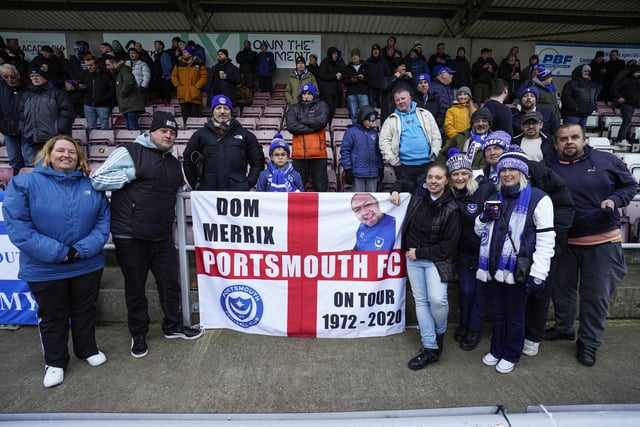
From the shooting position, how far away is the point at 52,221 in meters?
2.87

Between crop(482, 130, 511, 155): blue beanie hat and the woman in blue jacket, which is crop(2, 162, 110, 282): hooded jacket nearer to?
the woman in blue jacket

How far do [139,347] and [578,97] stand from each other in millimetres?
7946

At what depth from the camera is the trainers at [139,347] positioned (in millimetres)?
3322

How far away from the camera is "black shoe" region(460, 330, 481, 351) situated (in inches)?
135

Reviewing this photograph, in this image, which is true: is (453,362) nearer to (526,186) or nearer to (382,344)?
(382,344)

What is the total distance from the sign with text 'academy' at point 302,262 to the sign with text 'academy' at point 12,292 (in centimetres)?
176

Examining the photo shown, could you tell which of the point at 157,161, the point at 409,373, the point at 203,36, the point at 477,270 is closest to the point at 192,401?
the point at 409,373

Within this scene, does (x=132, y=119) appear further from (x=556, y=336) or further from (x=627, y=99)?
(x=627, y=99)

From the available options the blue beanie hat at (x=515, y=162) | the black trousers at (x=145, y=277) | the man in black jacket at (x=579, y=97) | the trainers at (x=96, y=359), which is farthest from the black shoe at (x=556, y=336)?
the man in black jacket at (x=579, y=97)

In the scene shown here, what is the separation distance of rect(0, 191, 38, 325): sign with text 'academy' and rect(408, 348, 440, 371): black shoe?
3.67m

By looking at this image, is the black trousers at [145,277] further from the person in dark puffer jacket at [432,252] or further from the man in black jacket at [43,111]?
the man in black jacket at [43,111]

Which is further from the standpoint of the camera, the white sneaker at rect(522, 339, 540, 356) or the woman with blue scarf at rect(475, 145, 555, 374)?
the white sneaker at rect(522, 339, 540, 356)

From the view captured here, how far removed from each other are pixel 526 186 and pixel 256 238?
2.30 metres

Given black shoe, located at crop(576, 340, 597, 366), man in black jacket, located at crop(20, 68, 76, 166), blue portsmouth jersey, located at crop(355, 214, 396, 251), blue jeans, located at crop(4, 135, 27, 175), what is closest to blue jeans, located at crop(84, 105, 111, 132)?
blue jeans, located at crop(4, 135, 27, 175)
